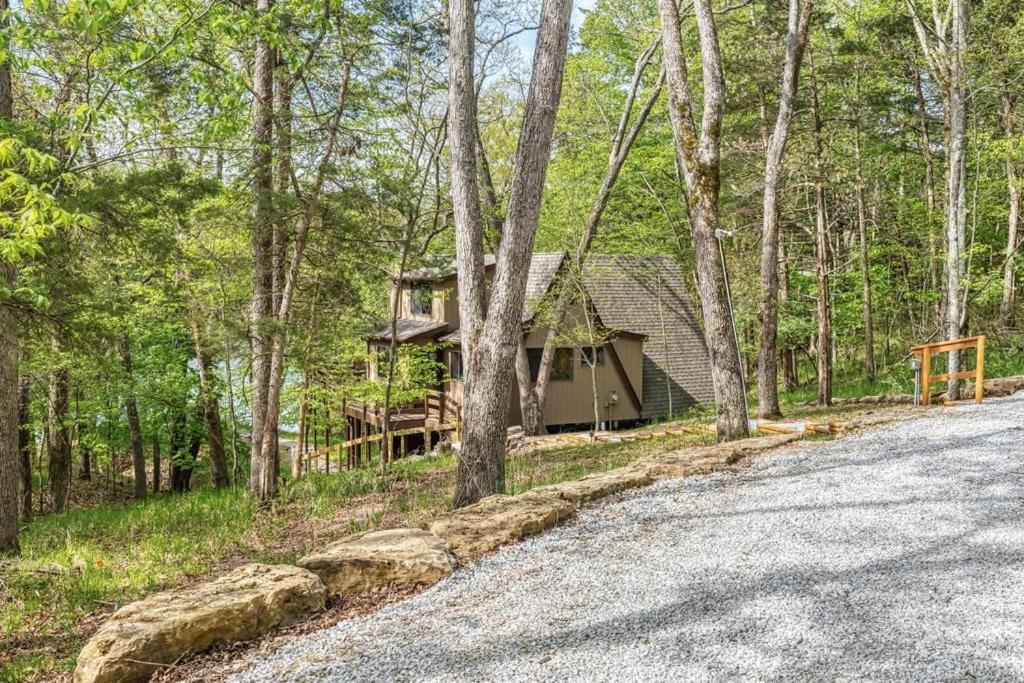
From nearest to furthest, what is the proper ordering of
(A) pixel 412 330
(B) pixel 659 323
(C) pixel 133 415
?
(C) pixel 133 415 < (A) pixel 412 330 < (B) pixel 659 323

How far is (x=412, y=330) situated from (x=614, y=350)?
6.72m

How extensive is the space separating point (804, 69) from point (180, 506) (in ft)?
55.6

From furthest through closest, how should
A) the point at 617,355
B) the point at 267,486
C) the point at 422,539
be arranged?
the point at 617,355
the point at 267,486
the point at 422,539

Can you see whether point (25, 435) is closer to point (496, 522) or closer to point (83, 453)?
point (83, 453)

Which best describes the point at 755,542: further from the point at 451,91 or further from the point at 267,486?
the point at 267,486

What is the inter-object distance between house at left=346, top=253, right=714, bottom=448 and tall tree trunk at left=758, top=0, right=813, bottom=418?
24.5 feet

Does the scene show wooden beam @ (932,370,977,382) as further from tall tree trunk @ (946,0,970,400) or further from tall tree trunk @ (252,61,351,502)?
tall tree trunk @ (252,61,351,502)

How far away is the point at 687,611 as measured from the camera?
12.2ft

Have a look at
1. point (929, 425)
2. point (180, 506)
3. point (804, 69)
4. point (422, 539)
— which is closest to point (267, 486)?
point (180, 506)

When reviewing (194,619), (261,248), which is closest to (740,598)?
(194,619)

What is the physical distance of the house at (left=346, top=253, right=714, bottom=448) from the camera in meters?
21.9

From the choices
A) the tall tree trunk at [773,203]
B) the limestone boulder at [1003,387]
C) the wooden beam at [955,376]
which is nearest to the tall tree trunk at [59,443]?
the tall tree trunk at [773,203]

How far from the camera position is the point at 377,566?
4.71m

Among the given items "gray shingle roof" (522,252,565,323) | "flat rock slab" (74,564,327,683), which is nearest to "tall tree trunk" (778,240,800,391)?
"gray shingle roof" (522,252,565,323)
